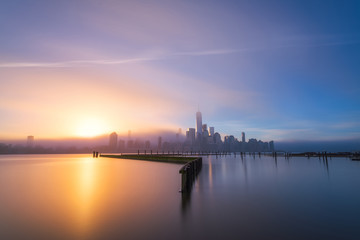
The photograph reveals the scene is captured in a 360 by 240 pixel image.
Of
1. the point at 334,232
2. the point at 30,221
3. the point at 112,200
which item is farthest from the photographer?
the point at 112,200

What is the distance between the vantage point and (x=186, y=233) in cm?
853

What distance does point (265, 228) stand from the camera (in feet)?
29.3

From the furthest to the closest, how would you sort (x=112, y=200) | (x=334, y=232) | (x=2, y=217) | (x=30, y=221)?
(x=112, y=200) < (x=2, y=217) < (x=30, y=221) < (x=334, y=232)

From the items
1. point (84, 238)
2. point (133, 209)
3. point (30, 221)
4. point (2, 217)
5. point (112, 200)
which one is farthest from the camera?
point (112, 200)

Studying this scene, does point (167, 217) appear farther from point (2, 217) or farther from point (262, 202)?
point (2, 217)

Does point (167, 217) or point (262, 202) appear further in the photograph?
point (262, 202)

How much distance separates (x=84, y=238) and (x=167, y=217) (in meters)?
4.40

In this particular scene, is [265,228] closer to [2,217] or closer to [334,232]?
[334,232]

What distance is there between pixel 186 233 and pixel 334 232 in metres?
6.93

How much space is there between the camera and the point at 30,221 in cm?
1020

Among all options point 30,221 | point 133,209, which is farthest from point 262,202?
point 30,221

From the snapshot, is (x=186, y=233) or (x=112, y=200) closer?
(x=186, y=233)

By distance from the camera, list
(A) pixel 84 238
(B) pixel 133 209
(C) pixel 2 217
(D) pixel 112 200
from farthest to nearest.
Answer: (D) pixel 112 200
(B) pixel 133 209
(C) pixel 2 217
(A) pixel 84 238

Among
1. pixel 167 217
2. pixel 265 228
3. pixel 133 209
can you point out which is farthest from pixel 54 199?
pixel 265 228
